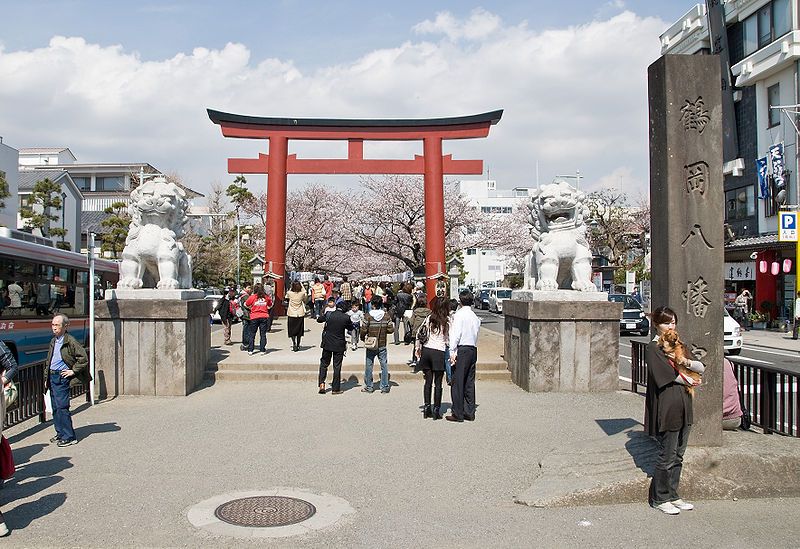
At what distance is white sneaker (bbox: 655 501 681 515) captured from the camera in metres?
5.62

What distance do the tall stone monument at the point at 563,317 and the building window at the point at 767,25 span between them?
74.5ft

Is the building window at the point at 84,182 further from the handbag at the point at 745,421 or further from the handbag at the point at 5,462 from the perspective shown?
the handbag at the point at 745,421

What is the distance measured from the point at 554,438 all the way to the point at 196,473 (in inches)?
163

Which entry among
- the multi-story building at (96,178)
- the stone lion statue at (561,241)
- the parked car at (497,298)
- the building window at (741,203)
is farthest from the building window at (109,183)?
the stone lion statue at (561,241)

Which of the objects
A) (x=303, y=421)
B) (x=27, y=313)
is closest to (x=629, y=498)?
(x=303, y=421)

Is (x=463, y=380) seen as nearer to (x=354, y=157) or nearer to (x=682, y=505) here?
(x=682, y=505)

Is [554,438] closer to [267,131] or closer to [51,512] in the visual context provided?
[51,512]

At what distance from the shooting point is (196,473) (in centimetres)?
682

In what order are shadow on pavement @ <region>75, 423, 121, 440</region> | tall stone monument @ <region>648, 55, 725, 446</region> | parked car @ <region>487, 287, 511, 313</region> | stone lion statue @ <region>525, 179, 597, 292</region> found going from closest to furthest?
tall stone monument @ <region>648, 55, 725, 446</region>, shadow on pavement @ <region>75, 423, 121, 440</region>, stone lion statue @ <region>525, 179, 597, 292</region>, parked car @ <region>487, 287, 511, 313</region>

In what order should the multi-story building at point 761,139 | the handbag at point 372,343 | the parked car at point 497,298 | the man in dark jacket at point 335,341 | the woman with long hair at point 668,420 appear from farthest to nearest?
the parked car at point 497,298 < the multi-story building at point 761,139 < the handbag at point 372,343 < the man in dark jacket at point 335,341 < the woman with long hair at point 668,420

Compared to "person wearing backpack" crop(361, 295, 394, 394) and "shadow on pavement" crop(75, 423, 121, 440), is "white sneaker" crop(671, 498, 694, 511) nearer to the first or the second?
"person wearing backpack" crop(361, 295, 394, 394)

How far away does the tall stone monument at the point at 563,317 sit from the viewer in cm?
1162

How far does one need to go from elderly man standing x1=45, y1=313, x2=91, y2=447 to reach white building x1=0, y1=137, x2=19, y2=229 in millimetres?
31258

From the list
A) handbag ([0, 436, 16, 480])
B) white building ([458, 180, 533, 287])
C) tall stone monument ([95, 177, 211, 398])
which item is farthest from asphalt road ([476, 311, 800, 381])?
white building ([458, 180, 533, 287])
